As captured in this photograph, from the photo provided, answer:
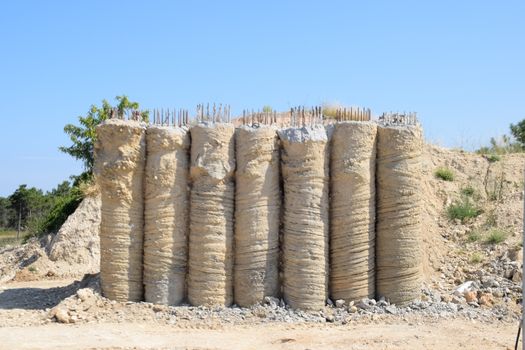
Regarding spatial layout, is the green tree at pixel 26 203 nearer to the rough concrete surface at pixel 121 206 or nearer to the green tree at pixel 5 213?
the green tree at pixel 5 213

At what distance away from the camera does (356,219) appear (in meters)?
9.88

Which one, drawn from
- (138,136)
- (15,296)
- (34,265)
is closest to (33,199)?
(34,265)

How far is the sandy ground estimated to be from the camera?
8.37 m

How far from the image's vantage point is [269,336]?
347 inches

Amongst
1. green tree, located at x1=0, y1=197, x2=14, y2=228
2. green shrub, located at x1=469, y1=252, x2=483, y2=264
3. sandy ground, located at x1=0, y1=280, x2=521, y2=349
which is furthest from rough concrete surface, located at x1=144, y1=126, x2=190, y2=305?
green tree, located at x1=0, y1=197, x2=14, y2=228

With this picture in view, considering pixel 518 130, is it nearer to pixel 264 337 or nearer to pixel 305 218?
pixel 305 218

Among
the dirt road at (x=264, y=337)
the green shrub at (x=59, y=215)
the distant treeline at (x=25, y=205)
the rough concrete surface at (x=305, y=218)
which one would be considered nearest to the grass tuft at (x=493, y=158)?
the dirt road at (x=264, y=337)

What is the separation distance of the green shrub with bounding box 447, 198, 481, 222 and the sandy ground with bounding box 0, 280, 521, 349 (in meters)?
4.39

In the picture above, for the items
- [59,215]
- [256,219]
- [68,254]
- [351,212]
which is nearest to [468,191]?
[351,212]

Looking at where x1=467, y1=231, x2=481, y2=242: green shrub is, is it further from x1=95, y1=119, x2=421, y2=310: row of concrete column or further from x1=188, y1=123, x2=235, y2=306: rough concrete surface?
x1=188, y1=123, x2=235, y2=306: rough concrete surface

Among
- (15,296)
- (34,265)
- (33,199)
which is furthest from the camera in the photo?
(33,199)

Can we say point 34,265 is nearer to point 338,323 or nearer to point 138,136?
point 138,136

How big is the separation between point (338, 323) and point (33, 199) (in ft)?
91.2

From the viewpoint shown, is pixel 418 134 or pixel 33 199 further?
pixel 33 199
